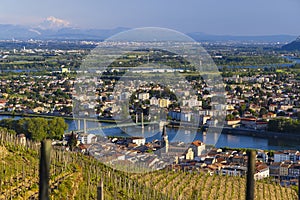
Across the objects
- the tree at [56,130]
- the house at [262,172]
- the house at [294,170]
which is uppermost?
the house at [262,172]

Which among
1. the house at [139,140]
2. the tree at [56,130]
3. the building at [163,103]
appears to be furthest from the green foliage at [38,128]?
the building at [163,103]

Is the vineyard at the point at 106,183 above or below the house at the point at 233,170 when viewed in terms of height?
above

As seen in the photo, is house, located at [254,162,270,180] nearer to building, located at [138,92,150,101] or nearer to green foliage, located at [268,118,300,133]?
building, located at [138,92,150,101]

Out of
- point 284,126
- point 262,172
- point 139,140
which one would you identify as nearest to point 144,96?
point 139,140

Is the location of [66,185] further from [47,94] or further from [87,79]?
[47,94]

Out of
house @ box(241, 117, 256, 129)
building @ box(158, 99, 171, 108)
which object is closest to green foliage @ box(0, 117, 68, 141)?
building @ box(158, 99, 171, 108)

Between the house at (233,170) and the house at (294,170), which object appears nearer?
the house at (233,170)

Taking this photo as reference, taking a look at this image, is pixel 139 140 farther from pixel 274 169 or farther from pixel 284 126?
pixel 284 126

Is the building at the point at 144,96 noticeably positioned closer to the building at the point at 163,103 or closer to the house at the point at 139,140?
the building at the point at 163,103

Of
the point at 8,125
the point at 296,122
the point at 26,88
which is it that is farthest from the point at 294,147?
the point at 26,88
